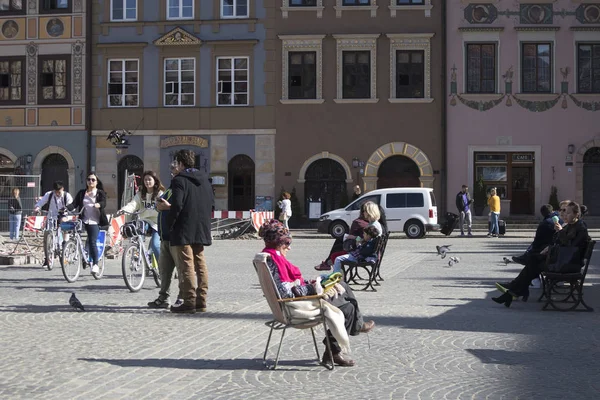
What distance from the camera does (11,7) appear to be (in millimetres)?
42188

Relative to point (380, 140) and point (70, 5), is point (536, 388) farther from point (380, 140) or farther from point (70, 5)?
point (70, 5)

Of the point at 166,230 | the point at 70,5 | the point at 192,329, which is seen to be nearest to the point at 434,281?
the point at 166,230

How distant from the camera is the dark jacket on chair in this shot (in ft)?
40.2

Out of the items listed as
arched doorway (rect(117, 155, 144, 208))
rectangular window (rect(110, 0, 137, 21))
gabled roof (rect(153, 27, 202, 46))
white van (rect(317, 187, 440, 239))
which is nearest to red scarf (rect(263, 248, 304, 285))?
white van (rect(317, 187, 440, 239))

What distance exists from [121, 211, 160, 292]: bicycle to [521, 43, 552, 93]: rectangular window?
90.7ft

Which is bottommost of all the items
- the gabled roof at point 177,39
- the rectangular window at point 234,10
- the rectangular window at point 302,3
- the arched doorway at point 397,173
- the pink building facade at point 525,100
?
the arched doorway at point 397,173

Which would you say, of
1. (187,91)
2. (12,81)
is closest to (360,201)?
(187,91)

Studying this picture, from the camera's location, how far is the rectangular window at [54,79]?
41.8 meters

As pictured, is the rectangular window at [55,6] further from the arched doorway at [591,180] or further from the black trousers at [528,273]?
the black trousers at [528,273]

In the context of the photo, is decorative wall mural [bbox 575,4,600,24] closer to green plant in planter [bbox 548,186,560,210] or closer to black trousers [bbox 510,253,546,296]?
green plant in planter [bbox 548,186,560,210]

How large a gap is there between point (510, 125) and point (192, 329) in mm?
31196

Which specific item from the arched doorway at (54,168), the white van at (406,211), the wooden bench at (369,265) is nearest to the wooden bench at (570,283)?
the wooden bench at (369,265)

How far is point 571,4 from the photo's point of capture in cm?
3988

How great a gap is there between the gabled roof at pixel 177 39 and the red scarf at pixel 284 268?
3314 cm
